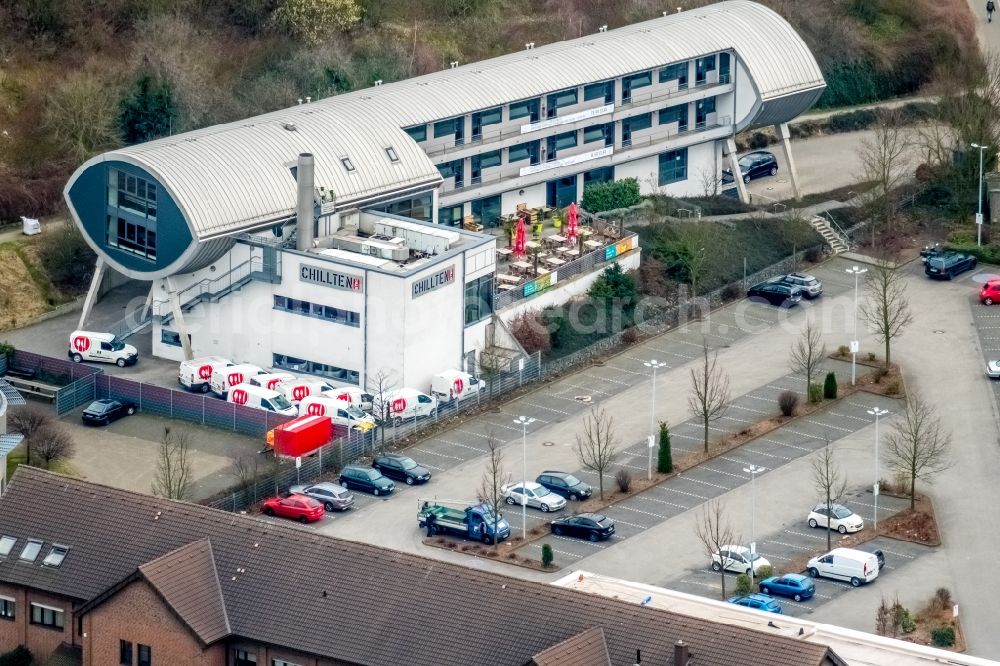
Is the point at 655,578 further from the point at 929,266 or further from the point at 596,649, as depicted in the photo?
the point at 929,266

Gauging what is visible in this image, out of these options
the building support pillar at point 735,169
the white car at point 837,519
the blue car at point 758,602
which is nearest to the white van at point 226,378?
the white car at point 837,519

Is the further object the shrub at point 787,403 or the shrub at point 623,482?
the shrub at point 787,403

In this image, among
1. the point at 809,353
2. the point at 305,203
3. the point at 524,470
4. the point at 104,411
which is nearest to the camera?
the point at 524,470

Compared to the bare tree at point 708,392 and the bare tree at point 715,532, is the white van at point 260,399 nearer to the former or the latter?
the bare tree at point 708,392

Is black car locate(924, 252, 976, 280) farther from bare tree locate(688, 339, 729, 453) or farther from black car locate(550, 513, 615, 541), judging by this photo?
black car locate(550, 513, 615, 541)

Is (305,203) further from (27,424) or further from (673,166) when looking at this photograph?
(673,166)

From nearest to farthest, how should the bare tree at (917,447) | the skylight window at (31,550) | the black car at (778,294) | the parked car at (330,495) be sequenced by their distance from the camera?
1. the skylight window at (31,550)
2. the parked car at (330,495)
3. the bare tree at (917,447)
4. the black car at (778,294)

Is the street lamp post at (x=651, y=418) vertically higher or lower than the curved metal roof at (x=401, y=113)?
lower

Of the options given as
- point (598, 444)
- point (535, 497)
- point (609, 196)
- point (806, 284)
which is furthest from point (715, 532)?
point (609, 196)
